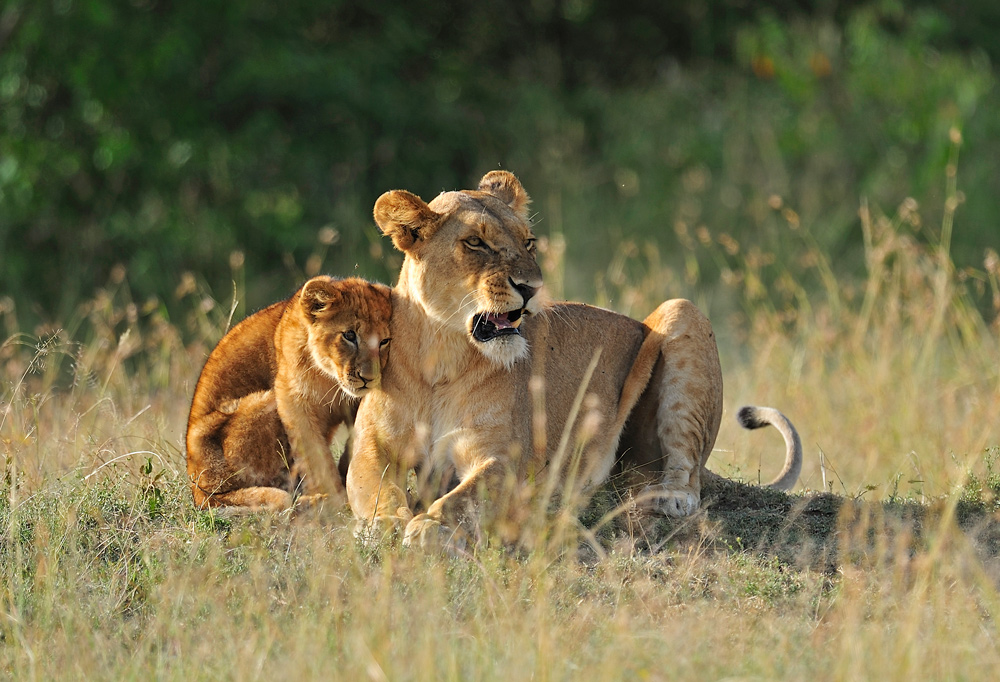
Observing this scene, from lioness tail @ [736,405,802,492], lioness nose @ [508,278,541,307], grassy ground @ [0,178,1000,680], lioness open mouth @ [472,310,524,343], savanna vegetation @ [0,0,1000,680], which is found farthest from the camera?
lioness tail @ [736,405,802,492]

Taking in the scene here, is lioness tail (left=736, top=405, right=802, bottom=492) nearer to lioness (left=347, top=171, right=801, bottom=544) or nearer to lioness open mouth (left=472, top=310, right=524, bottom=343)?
lioness (left=347, top=171, right=801, bottom=544)

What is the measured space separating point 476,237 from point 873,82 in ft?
32.1

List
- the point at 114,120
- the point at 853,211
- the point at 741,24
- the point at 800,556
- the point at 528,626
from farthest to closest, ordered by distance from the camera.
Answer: the point at 741,24 < the point at 853,211 < the point at 114,120 < the point at 800,556 < the point at 528,626

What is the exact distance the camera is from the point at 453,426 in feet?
15.2

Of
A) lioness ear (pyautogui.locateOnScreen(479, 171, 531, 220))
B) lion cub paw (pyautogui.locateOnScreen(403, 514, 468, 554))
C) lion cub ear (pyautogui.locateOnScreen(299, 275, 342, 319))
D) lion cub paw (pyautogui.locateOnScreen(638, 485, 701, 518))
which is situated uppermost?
lioness ear (pyautogui.locateOnScreen(479, 171, 531, 220))

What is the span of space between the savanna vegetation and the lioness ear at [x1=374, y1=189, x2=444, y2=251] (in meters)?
1.04

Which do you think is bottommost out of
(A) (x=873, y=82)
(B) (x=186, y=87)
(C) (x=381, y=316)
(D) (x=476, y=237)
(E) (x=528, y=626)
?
(E) (x=528, y=626)

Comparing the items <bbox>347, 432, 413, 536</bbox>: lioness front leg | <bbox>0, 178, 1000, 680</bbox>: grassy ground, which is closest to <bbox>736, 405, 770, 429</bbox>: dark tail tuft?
<bbox>0, 178, 1000, 680</bbox>: grassy ground

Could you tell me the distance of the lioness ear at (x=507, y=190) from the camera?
16.7ft

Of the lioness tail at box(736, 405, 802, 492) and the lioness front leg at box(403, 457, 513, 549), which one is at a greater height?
the lioness tail at box(736, 405, 802, 492)

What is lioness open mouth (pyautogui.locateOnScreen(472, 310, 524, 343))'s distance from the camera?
4516mm

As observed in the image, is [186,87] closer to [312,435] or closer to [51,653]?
[312,435]

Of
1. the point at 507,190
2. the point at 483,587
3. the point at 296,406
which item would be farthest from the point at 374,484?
the point at 507,190

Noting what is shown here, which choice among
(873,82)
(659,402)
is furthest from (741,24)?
(659,402)
